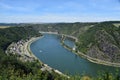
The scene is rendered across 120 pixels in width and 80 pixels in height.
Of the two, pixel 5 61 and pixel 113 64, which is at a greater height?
pixel 5 61

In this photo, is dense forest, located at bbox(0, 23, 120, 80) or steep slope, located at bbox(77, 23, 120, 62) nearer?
dense forest, located at bbox(0, 23, 120, 80)

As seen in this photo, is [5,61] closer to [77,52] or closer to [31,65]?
[31,65]

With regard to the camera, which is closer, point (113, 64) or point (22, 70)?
point (22, 70)

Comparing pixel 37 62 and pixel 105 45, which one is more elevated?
pixel 105 45

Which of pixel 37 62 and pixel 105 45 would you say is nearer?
pixel 37 62

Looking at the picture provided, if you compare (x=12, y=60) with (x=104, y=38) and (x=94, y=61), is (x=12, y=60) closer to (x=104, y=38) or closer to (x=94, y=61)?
A: (x=94, y=61)

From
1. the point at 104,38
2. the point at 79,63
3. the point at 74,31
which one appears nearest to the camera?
the point at 79,63

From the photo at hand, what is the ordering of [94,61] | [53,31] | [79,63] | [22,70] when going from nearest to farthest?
[22,70] < [79,63] < [94,61] < [53,31]

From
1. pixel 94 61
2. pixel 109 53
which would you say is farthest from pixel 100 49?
pixel 94 61

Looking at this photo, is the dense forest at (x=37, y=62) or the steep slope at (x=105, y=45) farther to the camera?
the steep slope at (x=105, y=45)
